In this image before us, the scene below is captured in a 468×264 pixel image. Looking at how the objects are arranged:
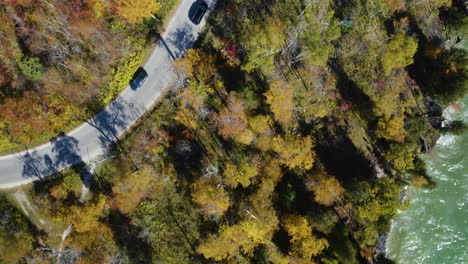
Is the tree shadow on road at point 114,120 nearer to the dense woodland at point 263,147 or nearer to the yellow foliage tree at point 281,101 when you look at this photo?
the dense woodland at point 263,147

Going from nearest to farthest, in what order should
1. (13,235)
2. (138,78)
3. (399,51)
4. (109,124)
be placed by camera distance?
(13,235) → (138,78) → (109,124) → (399,51)

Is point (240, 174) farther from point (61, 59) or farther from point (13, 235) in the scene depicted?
point (13, 235)

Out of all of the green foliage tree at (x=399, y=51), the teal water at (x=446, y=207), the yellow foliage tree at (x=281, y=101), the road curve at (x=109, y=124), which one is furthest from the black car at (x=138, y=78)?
the teal water at (x=446, y=207)

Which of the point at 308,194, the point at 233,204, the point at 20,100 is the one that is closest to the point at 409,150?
the point at 308,194

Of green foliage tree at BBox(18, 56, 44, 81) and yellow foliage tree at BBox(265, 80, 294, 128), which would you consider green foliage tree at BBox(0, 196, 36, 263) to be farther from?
yellow foliage tree at BBox(265, 80, 294, 128)

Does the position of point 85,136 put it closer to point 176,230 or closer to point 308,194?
point 176,230

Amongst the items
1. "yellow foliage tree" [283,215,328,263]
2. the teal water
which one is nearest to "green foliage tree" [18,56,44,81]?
"yellow foliage tree" [283,215,328,263]

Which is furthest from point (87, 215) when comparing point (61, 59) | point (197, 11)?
point (197, 11)
